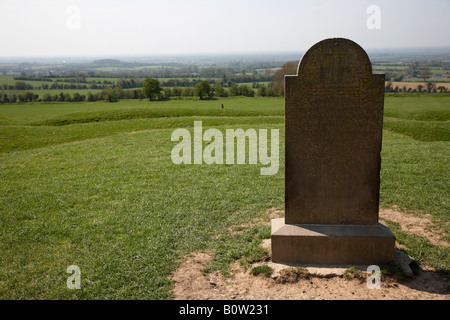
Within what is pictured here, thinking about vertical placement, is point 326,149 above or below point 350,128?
below

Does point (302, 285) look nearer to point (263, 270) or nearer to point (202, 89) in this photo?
point (263, 270)

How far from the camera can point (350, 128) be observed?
5902 millimetres

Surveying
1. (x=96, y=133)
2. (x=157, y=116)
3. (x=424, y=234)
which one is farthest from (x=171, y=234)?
(x=157, y=116)

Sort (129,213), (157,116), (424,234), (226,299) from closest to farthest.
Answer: (226,299) → (424,234) → (129,213) → (157,116)

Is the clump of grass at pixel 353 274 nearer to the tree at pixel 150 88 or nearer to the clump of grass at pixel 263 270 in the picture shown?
the clump of grass at pixel 263 270

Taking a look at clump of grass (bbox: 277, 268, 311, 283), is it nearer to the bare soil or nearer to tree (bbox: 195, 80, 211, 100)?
the bare soil

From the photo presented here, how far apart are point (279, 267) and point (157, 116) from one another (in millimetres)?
28040

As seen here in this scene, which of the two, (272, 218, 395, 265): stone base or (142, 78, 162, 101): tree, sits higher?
(142, 78, 162, 101): tree

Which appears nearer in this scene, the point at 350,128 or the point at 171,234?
the point at 350,128

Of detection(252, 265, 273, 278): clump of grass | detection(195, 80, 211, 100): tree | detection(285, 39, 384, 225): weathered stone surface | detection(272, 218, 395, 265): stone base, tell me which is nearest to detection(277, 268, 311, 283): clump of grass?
detection(252, 265, 273, 278): clump of grass

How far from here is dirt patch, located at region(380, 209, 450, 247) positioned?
7105 mm

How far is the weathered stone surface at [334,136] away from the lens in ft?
18.7

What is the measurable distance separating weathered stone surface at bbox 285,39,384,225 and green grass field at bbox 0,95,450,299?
1.41 meters

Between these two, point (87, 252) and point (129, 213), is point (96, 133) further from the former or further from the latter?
point (87, 252)
